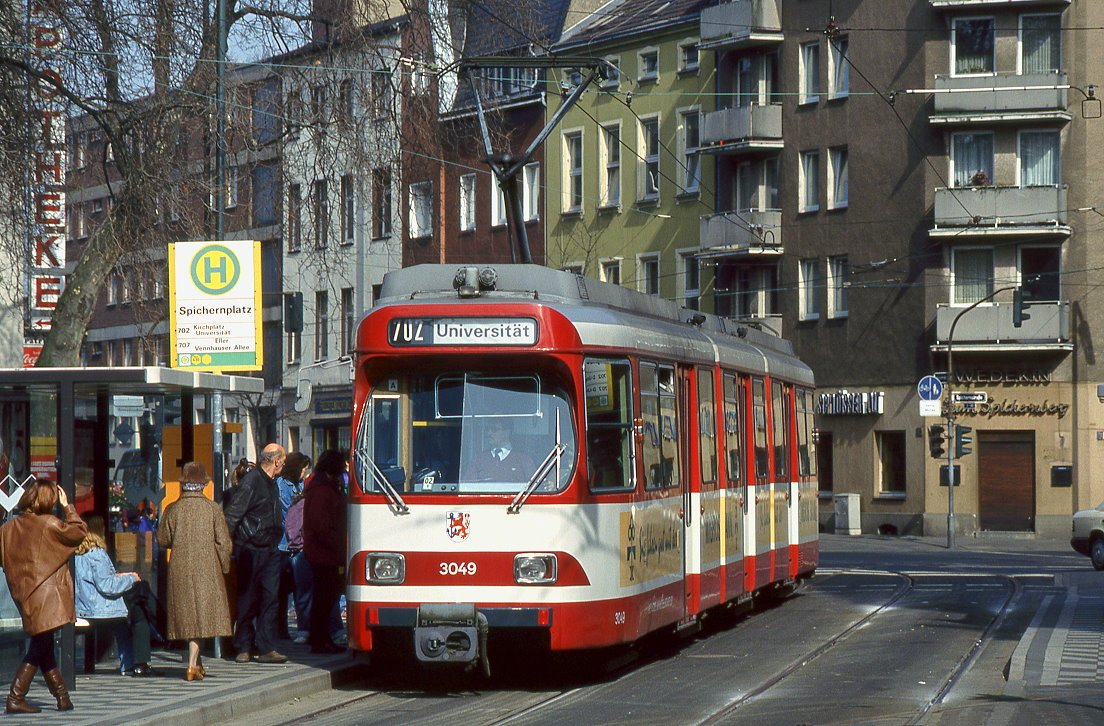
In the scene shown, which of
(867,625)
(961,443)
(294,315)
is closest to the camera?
(867,625)

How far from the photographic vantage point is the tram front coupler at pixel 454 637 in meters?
14.1

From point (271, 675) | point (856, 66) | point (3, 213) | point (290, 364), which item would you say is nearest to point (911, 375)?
point (856, 66)

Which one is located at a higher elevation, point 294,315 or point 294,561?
point 294,315

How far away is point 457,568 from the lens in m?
14.4

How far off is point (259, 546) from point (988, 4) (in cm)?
3622

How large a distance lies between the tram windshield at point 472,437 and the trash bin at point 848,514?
36.3 m

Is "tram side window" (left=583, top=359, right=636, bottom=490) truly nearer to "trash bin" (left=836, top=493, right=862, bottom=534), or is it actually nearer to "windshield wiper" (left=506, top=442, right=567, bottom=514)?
"windshield wiper" (left=506, top=442, right=567, bottom=514)

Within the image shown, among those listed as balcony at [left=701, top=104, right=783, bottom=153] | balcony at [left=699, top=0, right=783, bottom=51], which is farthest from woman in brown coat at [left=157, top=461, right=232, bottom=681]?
balcony at [left=699, top=0, right=783, bottom=51]

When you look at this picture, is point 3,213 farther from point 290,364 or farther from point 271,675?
point 290,364

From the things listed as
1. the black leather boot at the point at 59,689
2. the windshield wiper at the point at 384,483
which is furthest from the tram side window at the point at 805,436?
the black leather boot at the point at 59,689

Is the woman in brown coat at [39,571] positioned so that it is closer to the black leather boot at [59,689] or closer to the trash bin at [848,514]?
the black leather boot at [59,689]

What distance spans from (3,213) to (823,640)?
9.18 m

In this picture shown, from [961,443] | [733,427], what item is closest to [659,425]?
[733,427]

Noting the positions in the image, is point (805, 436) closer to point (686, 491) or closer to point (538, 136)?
point (538, 136)
